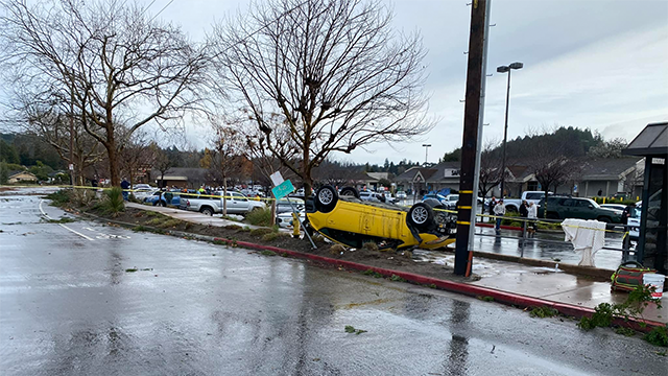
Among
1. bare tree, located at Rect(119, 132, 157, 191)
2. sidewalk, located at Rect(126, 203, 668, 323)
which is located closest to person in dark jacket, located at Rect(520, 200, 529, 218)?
sidewalk, located at Rect(126, 203, 668, 323)

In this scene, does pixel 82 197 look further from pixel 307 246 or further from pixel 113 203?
pixel 307 246

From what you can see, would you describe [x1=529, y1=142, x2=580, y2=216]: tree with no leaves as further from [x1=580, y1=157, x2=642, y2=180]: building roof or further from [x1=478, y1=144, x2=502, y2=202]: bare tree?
[x1=580, y1=157, x2=642, y2=180]: building roof

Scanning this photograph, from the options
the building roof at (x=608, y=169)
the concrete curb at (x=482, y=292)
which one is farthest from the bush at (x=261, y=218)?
the building roof at (x=608, y=169)

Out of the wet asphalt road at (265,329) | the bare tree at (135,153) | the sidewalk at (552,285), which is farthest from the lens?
the bare tree at (135,153)

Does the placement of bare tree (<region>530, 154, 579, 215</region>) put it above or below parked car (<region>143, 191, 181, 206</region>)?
above

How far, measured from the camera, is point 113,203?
21641 millimetres

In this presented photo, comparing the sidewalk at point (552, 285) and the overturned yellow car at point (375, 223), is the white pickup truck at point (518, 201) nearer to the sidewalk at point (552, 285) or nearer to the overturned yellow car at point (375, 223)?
the overturned yellow car at point (375, 223)

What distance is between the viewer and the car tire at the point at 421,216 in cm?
1113

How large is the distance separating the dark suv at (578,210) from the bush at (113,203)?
79.4ft

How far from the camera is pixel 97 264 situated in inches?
388

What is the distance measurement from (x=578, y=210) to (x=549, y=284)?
20843 mm

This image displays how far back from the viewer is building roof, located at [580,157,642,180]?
47781mm

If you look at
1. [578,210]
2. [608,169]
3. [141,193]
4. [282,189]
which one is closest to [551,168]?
[578,210]

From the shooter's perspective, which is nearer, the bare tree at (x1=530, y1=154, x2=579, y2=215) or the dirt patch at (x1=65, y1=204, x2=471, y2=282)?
the dirt patch at (x1=65, y1=204, x2=471, y2=282)
